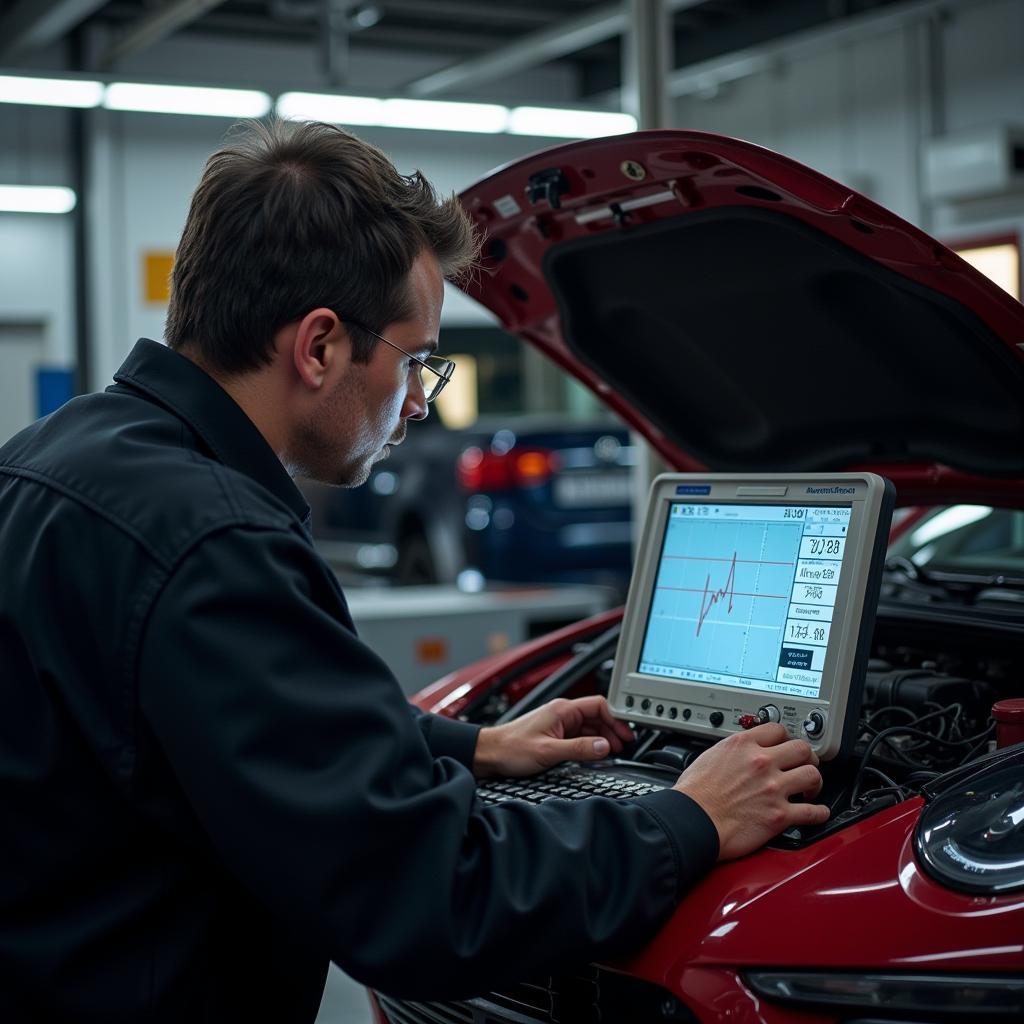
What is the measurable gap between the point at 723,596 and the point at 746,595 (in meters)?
0.05

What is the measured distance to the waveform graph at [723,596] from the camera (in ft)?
5.86

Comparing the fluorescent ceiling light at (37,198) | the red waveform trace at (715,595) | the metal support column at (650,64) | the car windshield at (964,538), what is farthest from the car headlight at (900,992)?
the fluorescent ceiling light at (37,198)

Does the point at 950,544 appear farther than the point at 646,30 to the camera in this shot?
No

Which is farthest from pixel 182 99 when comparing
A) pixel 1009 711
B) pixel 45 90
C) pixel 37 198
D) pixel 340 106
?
pixel 1009 711

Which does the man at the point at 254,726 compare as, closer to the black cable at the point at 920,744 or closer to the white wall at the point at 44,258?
the black cable at the point at 920,744

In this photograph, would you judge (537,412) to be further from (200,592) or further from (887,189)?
(200,592)

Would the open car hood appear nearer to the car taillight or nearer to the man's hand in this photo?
the man's hand

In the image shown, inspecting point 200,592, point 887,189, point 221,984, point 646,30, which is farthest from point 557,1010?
point 887,189

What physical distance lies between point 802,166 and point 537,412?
1105 cm

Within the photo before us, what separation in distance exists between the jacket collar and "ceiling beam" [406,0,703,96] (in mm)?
7057

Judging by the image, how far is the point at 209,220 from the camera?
147 cm

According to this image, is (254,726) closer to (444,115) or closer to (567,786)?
(567,786)

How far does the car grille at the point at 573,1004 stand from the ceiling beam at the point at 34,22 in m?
8.01

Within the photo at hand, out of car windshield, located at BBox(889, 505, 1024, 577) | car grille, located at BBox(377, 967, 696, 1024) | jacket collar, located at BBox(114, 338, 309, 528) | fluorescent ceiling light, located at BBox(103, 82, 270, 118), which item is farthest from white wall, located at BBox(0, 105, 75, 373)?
car grille, located at BBox(377, 967, 696, 1024)
